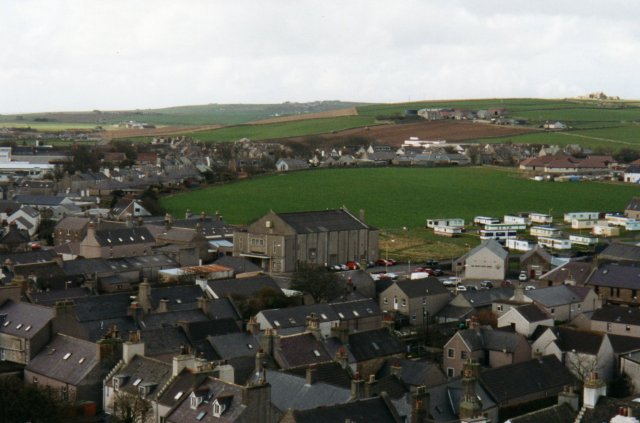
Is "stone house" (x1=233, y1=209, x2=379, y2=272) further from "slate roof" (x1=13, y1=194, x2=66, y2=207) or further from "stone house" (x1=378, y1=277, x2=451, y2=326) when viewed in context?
"slate roof" (x1=13, y1=194, x2=66, y2=207)

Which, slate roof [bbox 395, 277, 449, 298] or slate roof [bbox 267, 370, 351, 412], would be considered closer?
slate roof [bbox 267, 370, 351, 412]

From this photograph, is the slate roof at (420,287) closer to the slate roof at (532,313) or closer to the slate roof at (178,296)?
the slate roof at (532,313)

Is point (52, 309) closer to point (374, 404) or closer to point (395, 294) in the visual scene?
point (374, 404)

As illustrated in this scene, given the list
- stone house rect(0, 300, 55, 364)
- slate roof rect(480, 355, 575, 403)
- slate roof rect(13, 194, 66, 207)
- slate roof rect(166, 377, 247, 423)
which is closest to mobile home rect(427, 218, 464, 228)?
slate roof rect(13, 194, 66, 207)

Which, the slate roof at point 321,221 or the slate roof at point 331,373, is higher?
the slate roof at point 331,373

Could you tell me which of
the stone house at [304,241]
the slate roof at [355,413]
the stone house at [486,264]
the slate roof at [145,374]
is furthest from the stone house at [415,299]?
the slate roof at [355,413]
